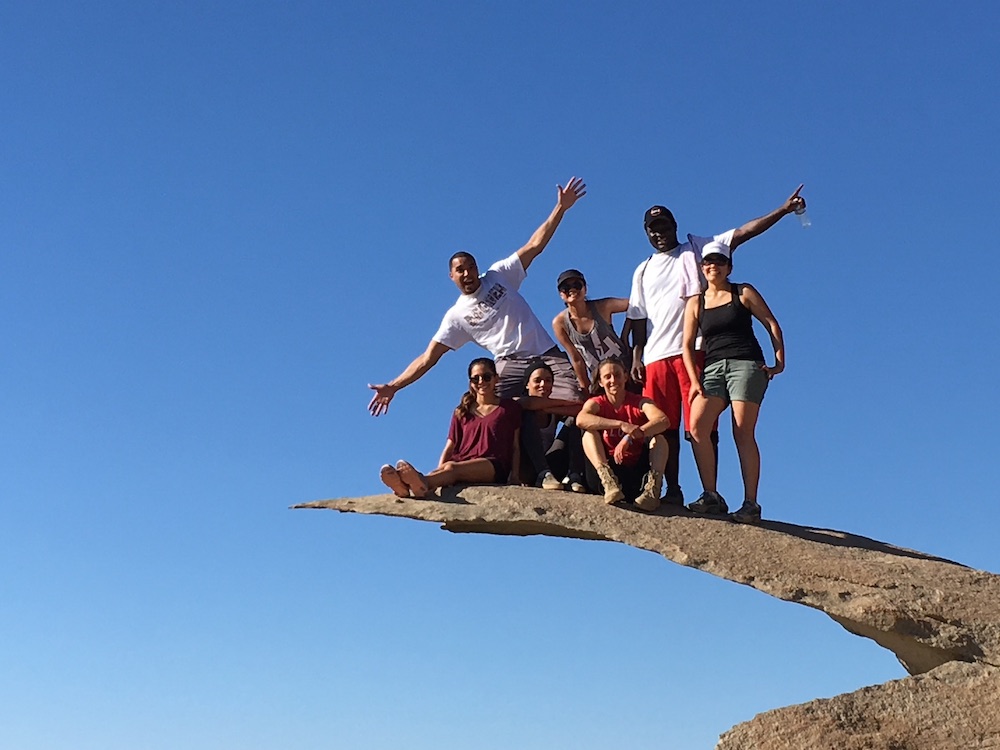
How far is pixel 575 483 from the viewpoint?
1029cm

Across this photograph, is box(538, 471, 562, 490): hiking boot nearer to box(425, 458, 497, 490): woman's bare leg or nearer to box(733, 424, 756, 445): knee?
box(425, 458, 497, 490): woman's bare leg

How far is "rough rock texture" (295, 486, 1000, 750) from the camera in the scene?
870cm

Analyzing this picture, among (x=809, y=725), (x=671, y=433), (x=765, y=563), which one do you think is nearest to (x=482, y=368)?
(x=671, y=433)

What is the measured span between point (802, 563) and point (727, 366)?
1601mm

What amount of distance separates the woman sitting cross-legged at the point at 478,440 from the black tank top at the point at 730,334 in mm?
1651

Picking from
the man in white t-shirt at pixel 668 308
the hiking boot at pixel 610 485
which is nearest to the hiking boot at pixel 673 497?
the man in white t-shirt at pixel 668 308

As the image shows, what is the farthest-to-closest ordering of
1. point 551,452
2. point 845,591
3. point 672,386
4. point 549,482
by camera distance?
point 551,452 → point 549,482 → point 672,386 → point 845,591

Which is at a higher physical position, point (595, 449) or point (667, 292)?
point (667, 292)

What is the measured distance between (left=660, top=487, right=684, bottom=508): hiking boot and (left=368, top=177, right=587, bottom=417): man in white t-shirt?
107 centimetres

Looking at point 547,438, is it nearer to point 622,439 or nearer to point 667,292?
point 622,439

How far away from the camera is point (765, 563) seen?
378 inches

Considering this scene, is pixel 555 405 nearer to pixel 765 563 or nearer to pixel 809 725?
pixel 765 563

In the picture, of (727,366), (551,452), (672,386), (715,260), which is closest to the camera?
(727,366)

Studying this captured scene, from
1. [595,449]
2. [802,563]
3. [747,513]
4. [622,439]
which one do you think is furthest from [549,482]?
[802,563]
